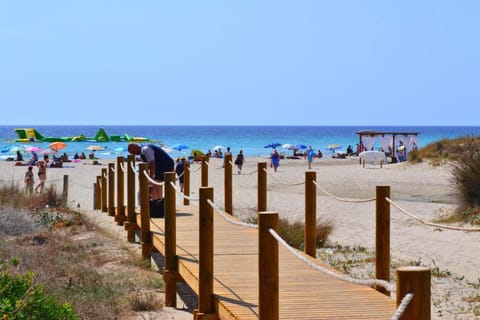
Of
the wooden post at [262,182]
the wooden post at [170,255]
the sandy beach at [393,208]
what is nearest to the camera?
the wooden post at [170,255]

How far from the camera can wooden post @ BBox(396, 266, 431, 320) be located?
2.97 meters

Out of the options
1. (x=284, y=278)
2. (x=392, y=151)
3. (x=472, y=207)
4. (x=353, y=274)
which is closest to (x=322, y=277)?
(x=284, y=278)

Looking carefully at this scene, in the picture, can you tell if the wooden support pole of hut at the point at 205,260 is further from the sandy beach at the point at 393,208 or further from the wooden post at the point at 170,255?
the sandy beach at the point at 393,208

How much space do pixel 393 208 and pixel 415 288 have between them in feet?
52.2

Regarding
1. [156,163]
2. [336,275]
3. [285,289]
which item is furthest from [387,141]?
[336,275]

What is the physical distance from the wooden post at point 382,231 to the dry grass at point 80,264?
8.02 feet

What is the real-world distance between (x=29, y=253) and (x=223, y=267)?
3632mm

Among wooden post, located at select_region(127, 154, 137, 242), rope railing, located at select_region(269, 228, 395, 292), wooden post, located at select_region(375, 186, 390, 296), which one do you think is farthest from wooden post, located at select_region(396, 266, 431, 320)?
wooden post, located at select_region(127, 154, 137, 242)

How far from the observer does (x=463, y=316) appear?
7.71m

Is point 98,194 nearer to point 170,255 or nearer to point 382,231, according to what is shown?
point 170,255

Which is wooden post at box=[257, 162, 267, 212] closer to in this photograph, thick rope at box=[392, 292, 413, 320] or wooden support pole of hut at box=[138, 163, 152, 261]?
wooden support pole of hut at box=[138, 163, 152, 261]

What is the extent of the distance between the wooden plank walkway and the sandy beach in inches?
49.1

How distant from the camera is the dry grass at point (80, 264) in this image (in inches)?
304

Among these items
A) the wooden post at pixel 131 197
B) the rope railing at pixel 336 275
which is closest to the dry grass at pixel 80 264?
the wooden post at pixel 131 197
